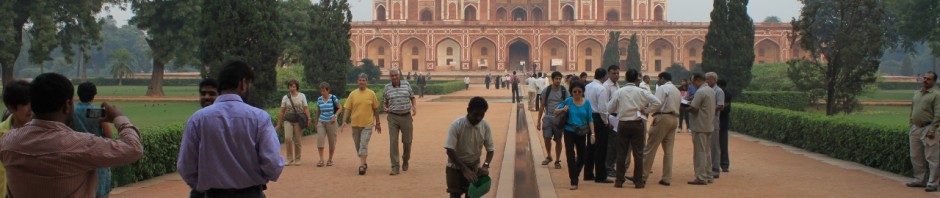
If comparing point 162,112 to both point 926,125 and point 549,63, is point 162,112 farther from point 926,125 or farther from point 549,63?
point 549,63

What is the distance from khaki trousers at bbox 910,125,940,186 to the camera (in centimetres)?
765

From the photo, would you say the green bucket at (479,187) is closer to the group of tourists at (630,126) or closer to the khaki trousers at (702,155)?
the group of tourists at (630,126)

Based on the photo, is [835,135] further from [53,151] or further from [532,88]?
[532,88]

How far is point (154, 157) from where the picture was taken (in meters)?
8.80

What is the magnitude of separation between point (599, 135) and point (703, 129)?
0.86m

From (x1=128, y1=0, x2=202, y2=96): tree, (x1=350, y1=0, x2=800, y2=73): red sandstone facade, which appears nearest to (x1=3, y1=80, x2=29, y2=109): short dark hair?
(x1=128, y1=0, x2=202, y2=96): tree

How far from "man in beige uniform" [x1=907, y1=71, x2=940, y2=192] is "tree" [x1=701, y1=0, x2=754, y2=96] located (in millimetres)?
13341

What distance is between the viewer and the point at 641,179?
7789 millimetres

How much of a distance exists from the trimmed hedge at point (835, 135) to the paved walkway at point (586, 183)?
164 millimetres

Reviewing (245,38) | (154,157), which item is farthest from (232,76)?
(245,38)

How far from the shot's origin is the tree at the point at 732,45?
2127 cm

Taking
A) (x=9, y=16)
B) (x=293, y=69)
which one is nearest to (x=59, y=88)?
(x=9, y=16)

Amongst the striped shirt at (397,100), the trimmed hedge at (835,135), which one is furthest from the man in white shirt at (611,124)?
the trimmed hedge at (835,135)

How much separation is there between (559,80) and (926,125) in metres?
3.14
